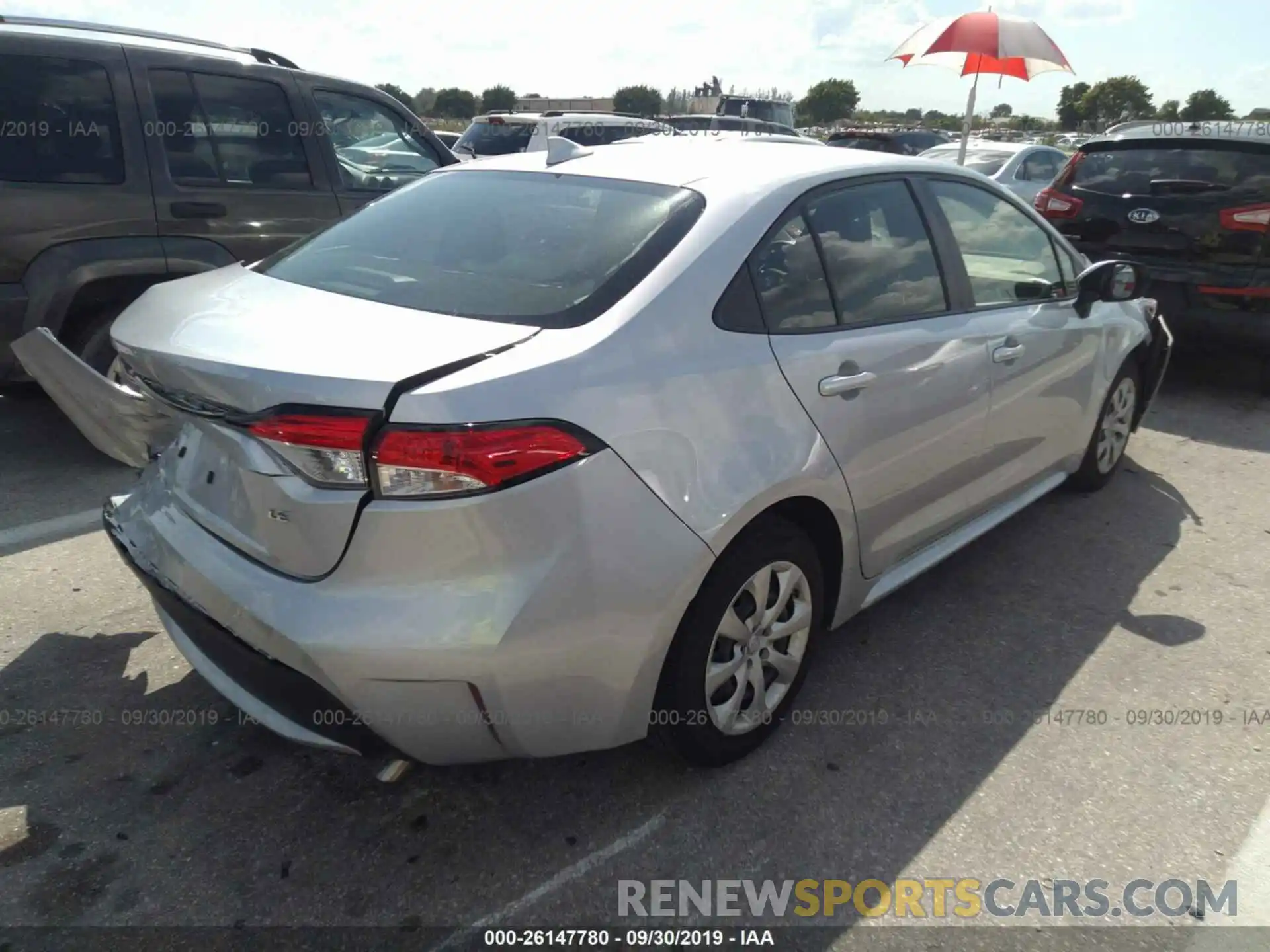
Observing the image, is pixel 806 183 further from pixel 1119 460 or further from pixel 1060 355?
pixel 1119 460

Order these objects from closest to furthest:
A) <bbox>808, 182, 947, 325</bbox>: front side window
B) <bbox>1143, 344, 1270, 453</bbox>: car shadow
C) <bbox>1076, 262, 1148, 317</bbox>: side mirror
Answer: <bbox>808, 182, 947, 325</bbox>: front side window < <bbox>1076, 262, 1148, 317</bbox>: side mirror < <bbox>1143, 344, 1270, 453</bbox>: car shadow

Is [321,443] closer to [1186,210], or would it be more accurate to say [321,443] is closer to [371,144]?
[371,144]

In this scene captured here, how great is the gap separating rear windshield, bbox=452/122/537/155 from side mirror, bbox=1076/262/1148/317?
11.0 m

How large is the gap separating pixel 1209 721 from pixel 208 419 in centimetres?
307

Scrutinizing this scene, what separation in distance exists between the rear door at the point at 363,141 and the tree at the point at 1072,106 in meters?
52.3

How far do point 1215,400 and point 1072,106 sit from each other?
5301 centimetres

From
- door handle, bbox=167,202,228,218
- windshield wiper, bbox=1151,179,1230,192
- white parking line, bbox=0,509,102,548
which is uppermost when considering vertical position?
windshield wiper, bbox=1151,179,1230,192

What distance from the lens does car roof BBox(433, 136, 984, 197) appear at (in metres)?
2.76

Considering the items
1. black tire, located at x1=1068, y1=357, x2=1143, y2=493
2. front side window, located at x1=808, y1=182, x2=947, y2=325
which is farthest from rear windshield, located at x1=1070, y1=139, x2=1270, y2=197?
front side window, located at x1=808, y1=182, x2=947, y2=325

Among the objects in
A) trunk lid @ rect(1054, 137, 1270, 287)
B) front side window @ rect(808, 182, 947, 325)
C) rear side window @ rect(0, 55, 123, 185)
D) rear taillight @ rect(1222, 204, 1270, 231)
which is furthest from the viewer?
trunk lid @ rect(1054, 137, 1270, 287)

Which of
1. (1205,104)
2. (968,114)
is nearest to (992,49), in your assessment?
(968,114)

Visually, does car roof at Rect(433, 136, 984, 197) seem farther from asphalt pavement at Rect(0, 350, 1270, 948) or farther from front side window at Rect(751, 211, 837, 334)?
asphalt pavement at Rect(0, 350, 1270, 948)

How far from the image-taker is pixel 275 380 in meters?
2.00

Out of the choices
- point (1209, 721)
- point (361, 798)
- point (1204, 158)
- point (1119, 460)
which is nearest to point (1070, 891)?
point (1209, 721)
